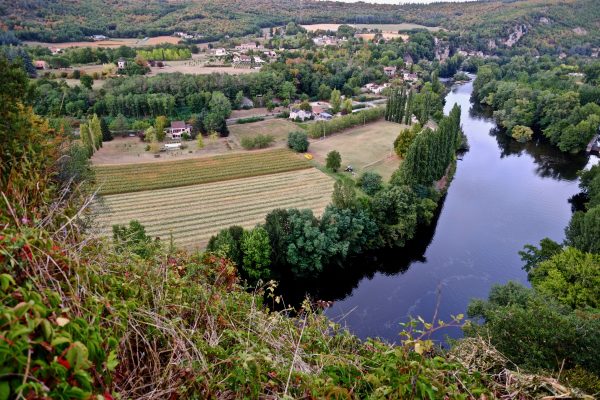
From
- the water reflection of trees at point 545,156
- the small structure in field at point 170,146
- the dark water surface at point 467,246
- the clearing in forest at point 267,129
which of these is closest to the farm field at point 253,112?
the clearing in forest at point 267,129

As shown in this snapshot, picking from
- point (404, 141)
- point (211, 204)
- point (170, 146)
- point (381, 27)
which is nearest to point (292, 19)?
point (381, 27)

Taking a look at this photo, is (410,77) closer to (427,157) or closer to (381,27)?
(427,157)

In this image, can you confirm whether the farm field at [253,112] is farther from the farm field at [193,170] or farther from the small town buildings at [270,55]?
the small town buildings at [270,55]

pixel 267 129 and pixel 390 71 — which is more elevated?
pixel 390 71

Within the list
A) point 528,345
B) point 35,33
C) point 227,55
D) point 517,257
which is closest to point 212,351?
point 528,345

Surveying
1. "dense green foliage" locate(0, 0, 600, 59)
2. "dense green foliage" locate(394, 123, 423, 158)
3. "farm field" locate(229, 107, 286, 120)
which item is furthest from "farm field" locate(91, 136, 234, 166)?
"dense green foliage" locate(0, 0, 600, 59)

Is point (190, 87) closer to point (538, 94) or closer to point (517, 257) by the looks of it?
point (517, 257)
